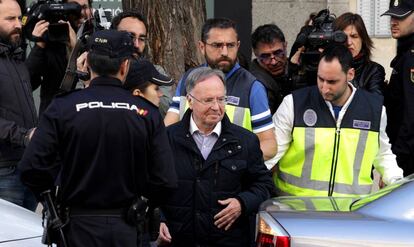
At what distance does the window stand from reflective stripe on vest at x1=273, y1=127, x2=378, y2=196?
5.51 meters

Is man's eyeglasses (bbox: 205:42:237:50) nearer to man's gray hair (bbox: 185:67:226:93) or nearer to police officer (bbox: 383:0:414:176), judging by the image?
man's gray hair (bbox: 185:67:226:93)

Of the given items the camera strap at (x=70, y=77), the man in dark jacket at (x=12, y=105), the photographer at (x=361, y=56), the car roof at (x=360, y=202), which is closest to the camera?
the car roof at (x=360, y=202)

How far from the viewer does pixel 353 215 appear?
4.39m

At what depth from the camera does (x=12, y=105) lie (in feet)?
19.2

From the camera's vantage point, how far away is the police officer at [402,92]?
658 centimetres

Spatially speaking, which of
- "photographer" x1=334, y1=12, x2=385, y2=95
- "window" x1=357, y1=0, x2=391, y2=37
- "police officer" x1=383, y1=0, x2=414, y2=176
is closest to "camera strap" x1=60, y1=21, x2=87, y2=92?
"photographer" x1=334, y1=12, x2=385, y2=95

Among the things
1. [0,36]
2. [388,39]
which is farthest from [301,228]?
[388,39]

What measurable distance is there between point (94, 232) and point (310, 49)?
2.75 m

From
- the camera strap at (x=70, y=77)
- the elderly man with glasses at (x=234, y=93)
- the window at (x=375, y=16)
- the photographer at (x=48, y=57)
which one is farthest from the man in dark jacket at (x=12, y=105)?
the window at (x=375, y=16)

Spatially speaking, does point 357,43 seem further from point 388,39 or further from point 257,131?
point 388,39

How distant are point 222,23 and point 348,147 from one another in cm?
115

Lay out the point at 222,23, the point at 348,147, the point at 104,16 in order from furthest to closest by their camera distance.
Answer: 1. the point at 104,16
2. the point at 222,23
3. the point at 348,147

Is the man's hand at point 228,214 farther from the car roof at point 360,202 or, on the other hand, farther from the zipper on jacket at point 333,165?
the zipper on jacket at point 333,165

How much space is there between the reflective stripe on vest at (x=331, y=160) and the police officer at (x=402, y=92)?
0.98 m
